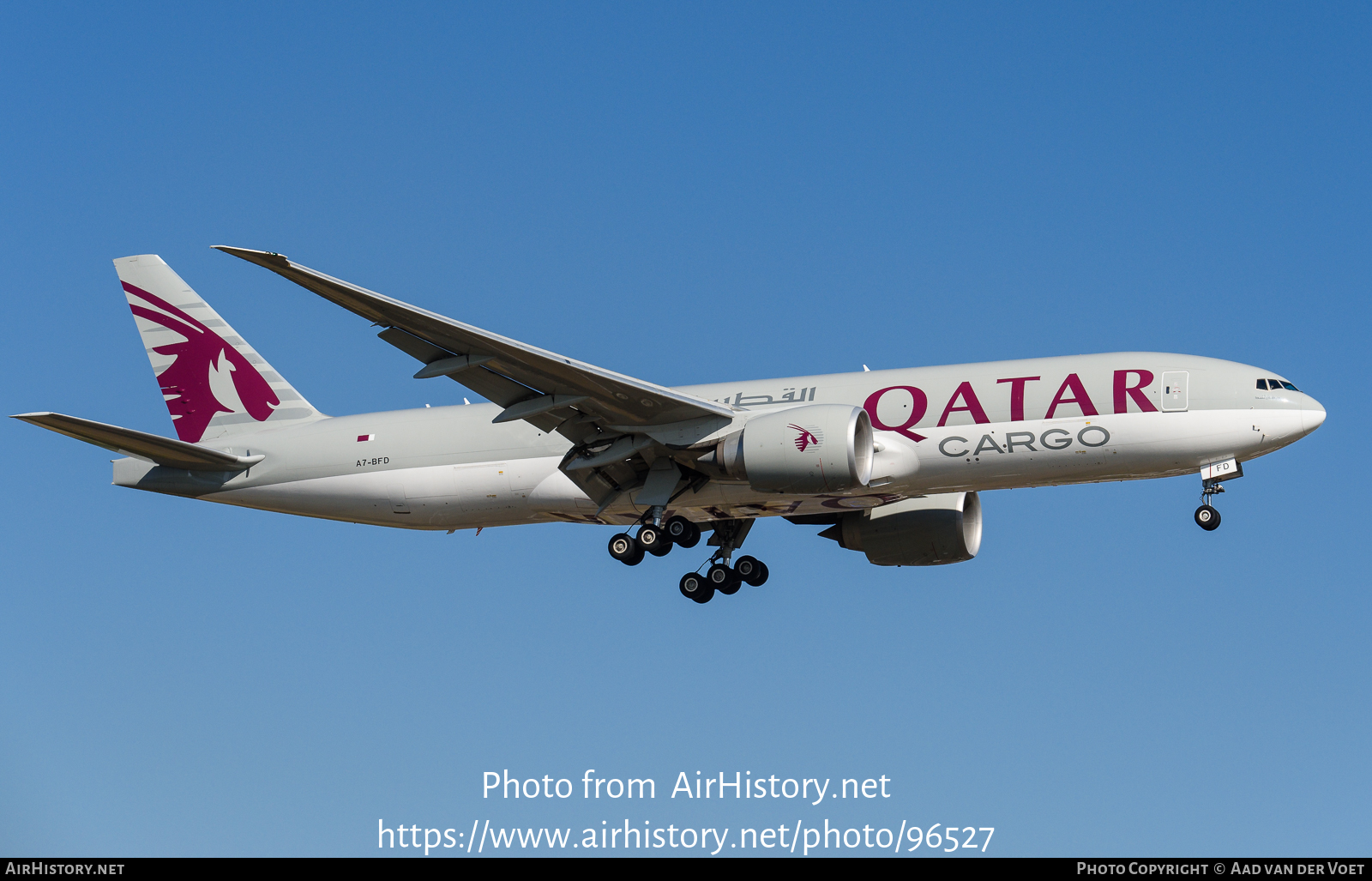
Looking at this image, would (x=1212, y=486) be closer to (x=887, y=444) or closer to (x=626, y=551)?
(x=887, y=444)

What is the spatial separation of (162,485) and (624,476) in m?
10.6

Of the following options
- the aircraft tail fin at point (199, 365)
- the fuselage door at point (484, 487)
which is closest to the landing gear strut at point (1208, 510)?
the fuselage door at point (484, 487)

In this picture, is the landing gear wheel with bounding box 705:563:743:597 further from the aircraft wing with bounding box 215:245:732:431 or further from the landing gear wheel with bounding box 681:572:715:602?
the aircraft wing with bounding box 215:245:732:431

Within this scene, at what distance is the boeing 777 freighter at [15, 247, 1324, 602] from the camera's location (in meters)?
28.7

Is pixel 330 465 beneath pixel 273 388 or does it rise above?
beneath

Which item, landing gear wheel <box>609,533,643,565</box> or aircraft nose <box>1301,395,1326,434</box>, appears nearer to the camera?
aircraft nose <box>1301,395,1326,434</box>

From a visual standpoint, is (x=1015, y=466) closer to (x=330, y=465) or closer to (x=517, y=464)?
(x=517, y=464)

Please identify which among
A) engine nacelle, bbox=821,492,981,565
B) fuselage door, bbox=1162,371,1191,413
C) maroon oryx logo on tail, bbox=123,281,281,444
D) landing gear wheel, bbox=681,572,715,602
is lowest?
landing gear wheel, bbox=681,572,715,602

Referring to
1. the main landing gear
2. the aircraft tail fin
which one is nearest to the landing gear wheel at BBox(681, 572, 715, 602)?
the main landing gear

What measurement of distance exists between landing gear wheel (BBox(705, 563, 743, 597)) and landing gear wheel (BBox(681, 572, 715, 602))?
210 mm

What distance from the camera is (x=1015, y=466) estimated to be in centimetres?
2948
